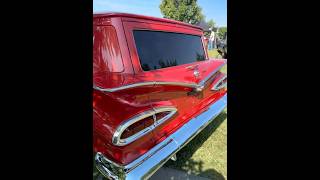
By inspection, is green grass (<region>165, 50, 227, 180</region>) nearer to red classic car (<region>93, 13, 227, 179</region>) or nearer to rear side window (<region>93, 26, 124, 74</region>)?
red classic car (<region>93, 13, 227, 179</region>)

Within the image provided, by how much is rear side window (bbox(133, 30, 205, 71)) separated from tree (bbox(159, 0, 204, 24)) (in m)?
0.15

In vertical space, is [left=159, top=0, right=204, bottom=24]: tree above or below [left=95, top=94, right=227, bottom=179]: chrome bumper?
above

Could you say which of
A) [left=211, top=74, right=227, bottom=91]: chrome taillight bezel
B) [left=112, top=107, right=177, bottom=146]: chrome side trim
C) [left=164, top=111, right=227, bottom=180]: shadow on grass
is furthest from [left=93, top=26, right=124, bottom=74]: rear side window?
[left=211, top=74, right=227, bottom=91]: chrome taillight bezel

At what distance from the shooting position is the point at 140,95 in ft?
4.74

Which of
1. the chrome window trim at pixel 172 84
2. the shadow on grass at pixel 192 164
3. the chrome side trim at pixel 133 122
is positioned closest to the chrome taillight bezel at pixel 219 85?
the chrome window trim at pixel 172 84

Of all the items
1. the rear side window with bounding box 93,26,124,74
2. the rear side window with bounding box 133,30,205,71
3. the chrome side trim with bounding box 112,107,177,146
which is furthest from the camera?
the rear side window with bounding box 133,30,205,71

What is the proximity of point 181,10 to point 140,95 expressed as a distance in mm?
663

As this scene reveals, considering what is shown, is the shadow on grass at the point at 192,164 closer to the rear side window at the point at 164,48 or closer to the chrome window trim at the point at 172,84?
the chrome window trim at the point at 172,84

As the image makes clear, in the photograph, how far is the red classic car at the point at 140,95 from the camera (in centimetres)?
127

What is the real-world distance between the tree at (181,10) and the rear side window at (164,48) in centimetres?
15

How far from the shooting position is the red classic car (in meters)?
1.27
